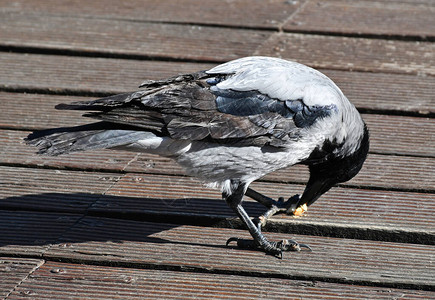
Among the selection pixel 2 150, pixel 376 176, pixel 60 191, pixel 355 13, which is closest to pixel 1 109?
pixel 2 150

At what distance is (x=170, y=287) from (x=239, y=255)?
348 mm

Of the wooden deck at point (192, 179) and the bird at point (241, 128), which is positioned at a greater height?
the bird at point (241, 128)

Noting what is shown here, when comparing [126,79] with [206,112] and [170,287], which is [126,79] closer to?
[206,112]

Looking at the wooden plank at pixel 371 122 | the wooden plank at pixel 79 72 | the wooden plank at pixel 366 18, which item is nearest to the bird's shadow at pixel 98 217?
the wooden plank at pixel 371 122

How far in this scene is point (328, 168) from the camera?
3.08 meters

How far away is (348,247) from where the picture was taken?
2750mm

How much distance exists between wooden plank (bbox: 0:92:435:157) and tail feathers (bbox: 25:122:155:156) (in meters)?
0.89

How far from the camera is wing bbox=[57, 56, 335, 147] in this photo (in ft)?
9.35

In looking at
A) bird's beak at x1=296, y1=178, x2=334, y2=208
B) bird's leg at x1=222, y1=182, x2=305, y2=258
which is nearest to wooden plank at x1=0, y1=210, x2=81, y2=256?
bird's leg at x1=222, y1=182, x2=305, y2=258

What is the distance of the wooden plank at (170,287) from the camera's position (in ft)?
7.98

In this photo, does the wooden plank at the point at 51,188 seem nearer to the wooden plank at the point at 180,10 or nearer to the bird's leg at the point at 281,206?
the bird's leg at the point at 281,206

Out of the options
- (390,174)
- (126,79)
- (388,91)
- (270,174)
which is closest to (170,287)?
(270,174)

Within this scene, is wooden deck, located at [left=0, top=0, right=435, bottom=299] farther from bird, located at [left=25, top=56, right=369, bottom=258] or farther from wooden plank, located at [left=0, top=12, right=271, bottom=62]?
bird, located at [left=25, top=56, right=369, bottom=258]

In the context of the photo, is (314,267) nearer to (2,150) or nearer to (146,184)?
(146,184)
